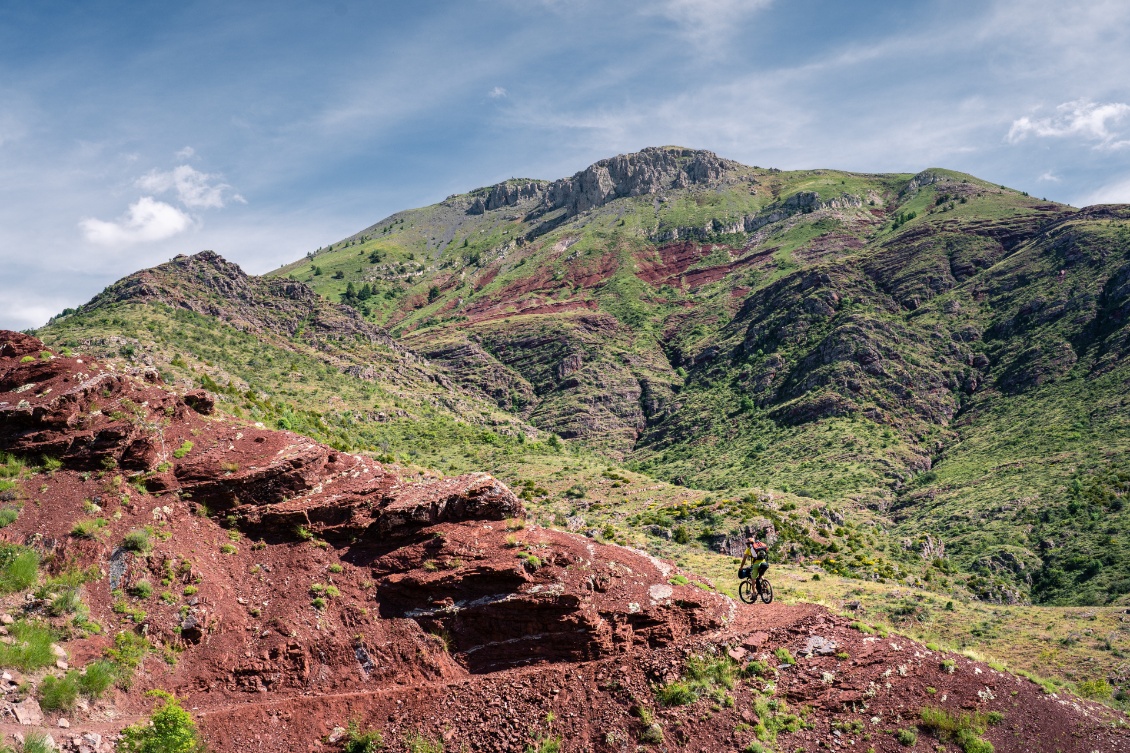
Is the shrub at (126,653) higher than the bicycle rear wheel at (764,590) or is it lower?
higher

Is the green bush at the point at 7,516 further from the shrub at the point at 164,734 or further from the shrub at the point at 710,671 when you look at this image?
the shrub at the point at 710,671

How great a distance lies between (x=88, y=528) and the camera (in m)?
16.0

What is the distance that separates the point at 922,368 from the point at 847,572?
77.9 meters

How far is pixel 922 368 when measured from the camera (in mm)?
110312

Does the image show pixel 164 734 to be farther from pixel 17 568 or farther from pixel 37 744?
pixel 17 568

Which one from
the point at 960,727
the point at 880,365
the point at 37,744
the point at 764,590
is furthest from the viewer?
the point at 880,365

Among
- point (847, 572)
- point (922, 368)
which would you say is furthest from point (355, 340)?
point (922, 368)

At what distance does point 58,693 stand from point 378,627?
6.61 m

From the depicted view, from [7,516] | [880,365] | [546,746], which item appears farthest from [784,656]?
[880,365]

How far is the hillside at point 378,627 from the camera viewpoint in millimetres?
14609

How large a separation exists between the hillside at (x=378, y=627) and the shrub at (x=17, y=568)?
36 millimetres

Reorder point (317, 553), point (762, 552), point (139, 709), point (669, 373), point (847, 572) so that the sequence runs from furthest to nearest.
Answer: point (669, 373) → point (847, 572) → point (762, 552) → point (317, 553) → point (139, 709)

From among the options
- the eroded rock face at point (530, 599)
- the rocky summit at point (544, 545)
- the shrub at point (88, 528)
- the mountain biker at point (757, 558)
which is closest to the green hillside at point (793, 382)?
the rocky summit at point (544, 545)

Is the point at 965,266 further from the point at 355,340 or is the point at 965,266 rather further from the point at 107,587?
the point at 107,587
